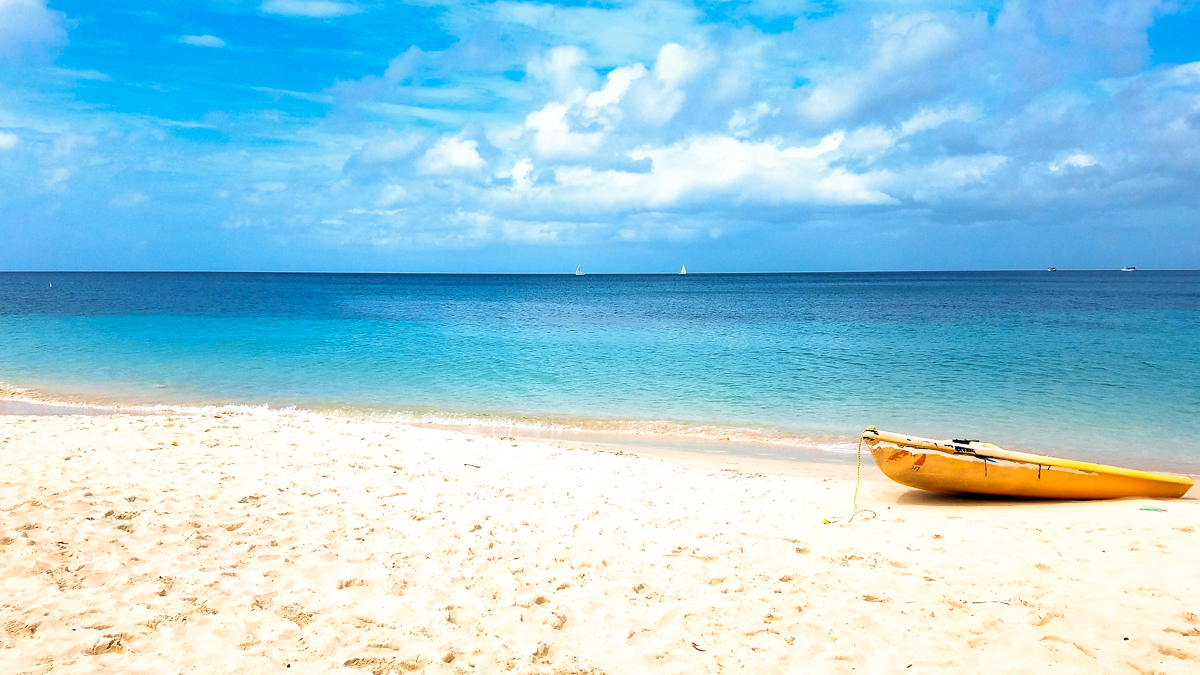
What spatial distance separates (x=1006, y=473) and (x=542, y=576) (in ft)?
21.3

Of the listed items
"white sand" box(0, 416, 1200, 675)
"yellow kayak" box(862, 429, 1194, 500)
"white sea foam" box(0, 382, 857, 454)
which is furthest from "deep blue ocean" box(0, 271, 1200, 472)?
"white sand" box(0, 416, 1200, 675)

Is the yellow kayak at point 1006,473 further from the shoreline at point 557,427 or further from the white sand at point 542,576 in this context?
the shoreline at point 557,427

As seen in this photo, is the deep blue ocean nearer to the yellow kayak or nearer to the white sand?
the yellow kayak

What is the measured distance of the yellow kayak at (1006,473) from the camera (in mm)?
8281

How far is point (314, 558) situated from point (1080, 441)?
13.9 m

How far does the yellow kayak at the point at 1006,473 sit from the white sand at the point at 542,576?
28 centimetres

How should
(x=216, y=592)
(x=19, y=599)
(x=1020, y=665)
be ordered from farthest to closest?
(x=216, y=592), (x=19, y=599), (x=1020, y=665)

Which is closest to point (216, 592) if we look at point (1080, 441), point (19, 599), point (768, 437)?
point (19, 599)

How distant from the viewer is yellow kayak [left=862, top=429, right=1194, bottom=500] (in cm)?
828

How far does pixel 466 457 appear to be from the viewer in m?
10.1

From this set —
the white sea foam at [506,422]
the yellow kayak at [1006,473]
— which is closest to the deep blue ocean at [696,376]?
the white sea foam at [506,422]

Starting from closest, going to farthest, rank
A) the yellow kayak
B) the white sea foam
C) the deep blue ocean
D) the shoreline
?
1. the yellow kayak
2. the shoreline
3. the white sea foam
4. the deep blue ocean

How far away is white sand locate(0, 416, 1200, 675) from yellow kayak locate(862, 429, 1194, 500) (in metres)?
0.28

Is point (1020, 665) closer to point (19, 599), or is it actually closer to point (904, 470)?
point (904, 470)
